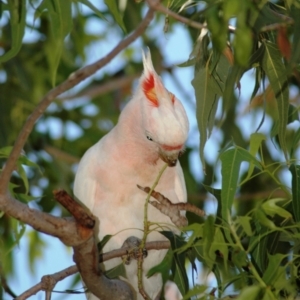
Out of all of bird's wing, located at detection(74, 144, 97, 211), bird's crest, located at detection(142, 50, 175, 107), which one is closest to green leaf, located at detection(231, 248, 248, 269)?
bird's crest, located at detection(142, 50, 175, 107)

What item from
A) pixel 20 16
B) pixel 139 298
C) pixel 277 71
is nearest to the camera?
pixel 277 71

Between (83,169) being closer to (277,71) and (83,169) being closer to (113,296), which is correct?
(113,296)

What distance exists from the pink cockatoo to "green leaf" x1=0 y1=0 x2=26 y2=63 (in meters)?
0.51

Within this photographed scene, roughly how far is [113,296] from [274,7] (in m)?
0.71

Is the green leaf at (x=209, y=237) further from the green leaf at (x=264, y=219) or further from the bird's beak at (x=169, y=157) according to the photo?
the bird's beak at (x=169, y=157)

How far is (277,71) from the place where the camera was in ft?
5.24

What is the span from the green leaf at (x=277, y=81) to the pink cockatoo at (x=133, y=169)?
0.54 meters

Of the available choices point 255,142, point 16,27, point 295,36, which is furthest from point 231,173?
point 16,27

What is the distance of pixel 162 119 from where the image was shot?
2096mm

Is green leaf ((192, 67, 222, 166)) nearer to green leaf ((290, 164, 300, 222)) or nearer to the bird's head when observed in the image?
green leaf ((290, 164, 300, 222))

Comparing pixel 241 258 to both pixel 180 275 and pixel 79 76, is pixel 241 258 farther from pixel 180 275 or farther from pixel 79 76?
pixel 79 76

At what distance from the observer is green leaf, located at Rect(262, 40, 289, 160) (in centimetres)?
159

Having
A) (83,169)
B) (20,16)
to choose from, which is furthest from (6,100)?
(20,16)

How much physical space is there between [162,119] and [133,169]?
0.77ft
